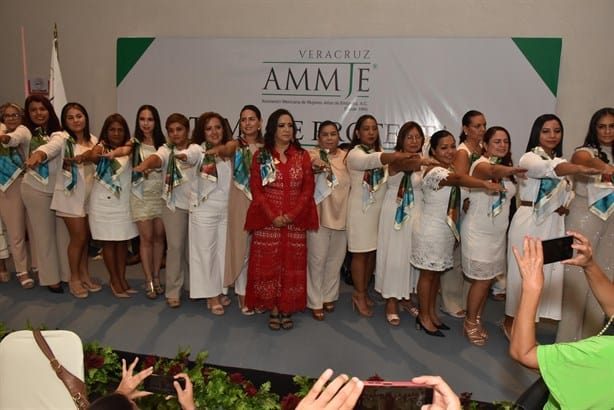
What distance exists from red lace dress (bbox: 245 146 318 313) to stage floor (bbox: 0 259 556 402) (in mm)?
231

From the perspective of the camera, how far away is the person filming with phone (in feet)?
3.86

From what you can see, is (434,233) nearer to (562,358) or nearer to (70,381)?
(562,358)

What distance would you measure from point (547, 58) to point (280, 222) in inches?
124

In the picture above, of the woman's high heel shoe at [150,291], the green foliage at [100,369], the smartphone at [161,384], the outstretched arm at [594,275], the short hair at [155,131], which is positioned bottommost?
the green foliage at [100,369]

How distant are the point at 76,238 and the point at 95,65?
3051 millimetres

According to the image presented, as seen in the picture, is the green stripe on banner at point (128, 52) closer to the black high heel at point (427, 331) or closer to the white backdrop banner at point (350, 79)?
the white backdrop banner at point (350, 79)

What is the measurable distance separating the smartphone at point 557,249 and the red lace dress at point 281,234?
77.9 inches

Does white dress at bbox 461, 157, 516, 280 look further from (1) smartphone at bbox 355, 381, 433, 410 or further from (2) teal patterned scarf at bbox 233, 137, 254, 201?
(1) smartphone at bbox 355, 381, 433, 410

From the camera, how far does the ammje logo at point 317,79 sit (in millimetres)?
5125

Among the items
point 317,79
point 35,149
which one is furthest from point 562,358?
point 317,79

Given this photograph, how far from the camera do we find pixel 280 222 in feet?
10.6

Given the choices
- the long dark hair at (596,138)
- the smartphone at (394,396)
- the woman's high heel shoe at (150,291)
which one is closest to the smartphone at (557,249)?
the smartphone at (394,396)

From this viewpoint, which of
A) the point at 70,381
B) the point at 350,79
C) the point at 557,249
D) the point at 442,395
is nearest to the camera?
the point at 442,395

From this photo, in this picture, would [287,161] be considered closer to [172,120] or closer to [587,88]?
[172,120]
